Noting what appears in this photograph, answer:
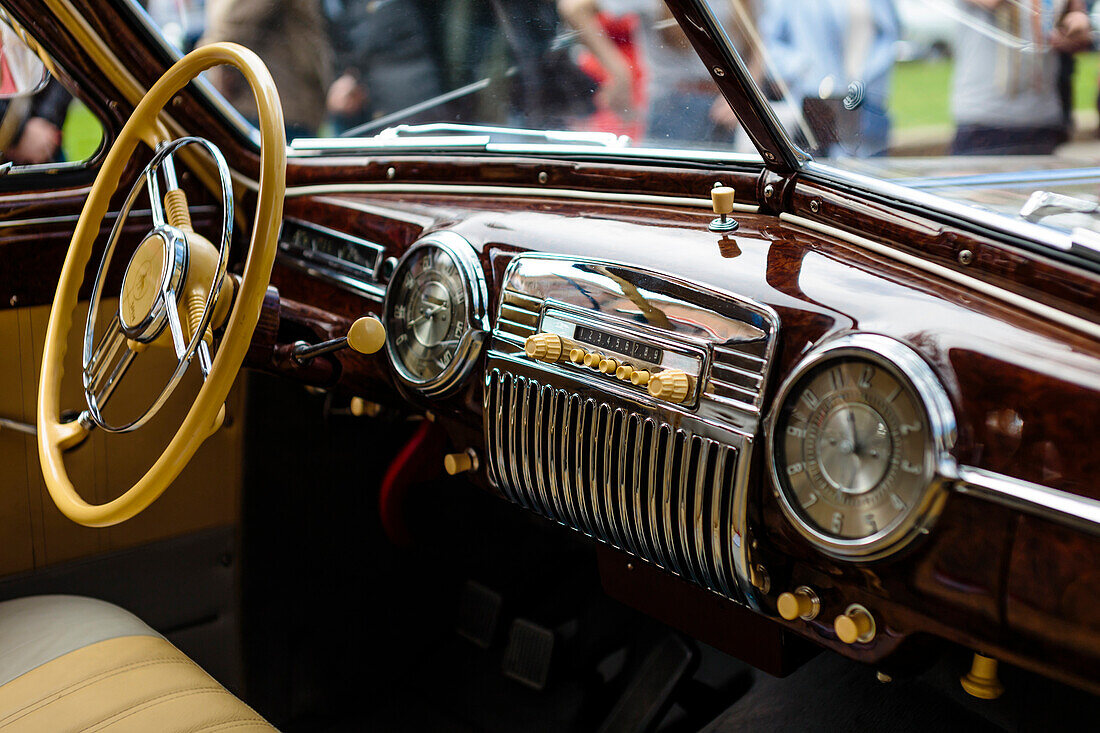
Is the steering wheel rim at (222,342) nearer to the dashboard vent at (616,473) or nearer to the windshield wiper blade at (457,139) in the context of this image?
the dashboard vent at (616,473)

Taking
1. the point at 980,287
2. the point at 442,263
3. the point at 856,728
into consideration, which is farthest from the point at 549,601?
the point at 980,287

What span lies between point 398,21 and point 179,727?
1409 mm

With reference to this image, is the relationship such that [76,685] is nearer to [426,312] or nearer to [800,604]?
[426,312]

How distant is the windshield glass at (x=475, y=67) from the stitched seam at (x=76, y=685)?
1.02 meters

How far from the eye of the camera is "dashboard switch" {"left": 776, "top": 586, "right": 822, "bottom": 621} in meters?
1.12

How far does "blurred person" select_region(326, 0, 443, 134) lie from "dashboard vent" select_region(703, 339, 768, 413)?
1.07m

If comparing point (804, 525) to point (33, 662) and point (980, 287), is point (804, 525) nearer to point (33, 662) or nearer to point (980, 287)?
point (980, 287)

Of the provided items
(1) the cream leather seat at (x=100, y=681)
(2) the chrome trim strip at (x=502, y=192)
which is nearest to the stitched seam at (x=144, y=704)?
(1) the cream leather seat at (x=100, y=681)

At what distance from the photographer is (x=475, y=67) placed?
1.89 m

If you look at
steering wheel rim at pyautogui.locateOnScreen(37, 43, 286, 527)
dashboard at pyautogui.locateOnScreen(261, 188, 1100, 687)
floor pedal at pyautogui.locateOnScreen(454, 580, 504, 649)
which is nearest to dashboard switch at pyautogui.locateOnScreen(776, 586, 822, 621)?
dashboard at pyautogui.locateOnScreen(261, 188, 1100, 687)

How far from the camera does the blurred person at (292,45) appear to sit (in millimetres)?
2113

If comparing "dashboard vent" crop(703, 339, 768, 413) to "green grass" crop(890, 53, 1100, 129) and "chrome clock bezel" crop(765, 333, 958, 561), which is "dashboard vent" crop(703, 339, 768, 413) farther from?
"green grass" crop(890, 53, 1100, 129)

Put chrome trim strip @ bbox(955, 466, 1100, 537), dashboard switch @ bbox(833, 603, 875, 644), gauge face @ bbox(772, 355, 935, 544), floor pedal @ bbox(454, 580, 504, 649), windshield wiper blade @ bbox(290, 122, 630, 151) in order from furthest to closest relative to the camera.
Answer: floor pedal @ bbox(454, 580, 504, 649) < windshield wiper blade @ bbox(290, 122, 630, 151) < dashboard switch @ bbox(833, 603, 875, 644) < gauge face @ bbox(772, 355, 935, 544) < chrome trim strip @ bbox(955, 466, 1100, 537)

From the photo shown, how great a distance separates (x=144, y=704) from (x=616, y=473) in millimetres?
726
